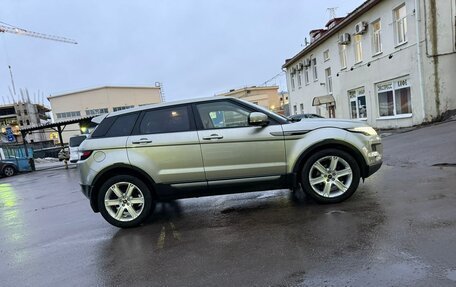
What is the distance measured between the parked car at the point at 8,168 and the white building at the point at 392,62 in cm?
2196

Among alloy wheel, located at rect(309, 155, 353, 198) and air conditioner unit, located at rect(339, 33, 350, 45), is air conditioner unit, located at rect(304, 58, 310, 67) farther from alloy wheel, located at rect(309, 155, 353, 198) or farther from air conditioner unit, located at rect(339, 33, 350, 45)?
alloy wheel, located at rect(309, 155, 353, 198)

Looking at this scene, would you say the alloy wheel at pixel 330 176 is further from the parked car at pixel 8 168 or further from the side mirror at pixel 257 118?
the parked car at pixel 8 168

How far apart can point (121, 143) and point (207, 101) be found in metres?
1.50

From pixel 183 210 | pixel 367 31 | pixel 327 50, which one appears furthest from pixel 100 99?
pixel 183 210

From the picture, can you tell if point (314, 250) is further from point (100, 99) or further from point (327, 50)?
point (100, 99)

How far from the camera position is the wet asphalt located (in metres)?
3.62

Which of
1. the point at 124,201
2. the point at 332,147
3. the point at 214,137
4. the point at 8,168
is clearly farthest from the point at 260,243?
the point at 8,168

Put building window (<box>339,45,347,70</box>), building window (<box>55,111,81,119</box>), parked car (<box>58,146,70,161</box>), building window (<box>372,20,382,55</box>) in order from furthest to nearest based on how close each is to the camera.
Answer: building window (<box>55,111,81,119</box>)
parked car (<box>58,146,70,161</box>)
building window (<box>339,45,347,70</box>)
building window (<box>372,20,382,55</box>)

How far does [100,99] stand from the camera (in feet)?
272

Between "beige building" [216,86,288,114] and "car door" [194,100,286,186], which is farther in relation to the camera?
"beige building" [216,86,288,114]

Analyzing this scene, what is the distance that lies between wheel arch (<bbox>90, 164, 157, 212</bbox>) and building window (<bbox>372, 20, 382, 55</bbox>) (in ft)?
57.7

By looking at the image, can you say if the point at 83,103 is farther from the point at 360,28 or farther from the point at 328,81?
the point at 360,28

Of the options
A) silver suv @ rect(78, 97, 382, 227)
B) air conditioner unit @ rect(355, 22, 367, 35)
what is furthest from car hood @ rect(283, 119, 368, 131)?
air conditioner unit @ rect(355, 22, 367, 35)

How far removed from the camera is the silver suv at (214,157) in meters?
5.66
